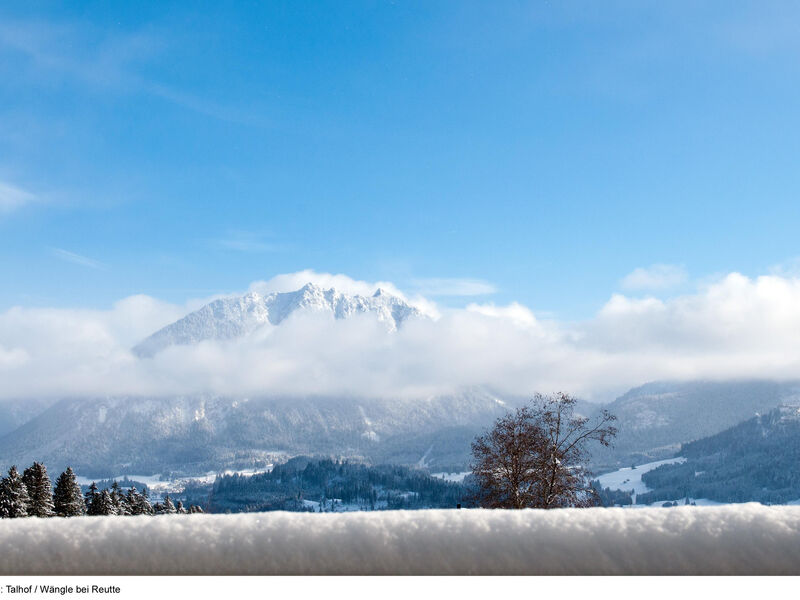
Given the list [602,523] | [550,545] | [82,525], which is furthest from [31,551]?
[602,523]

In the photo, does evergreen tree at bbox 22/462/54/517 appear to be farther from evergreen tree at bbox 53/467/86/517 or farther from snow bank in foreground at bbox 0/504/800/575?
snow bank in foreground at bbox 0/504/800/575

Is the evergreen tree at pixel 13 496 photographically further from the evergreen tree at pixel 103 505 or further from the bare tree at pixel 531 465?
the bare tree at pixel 531 465

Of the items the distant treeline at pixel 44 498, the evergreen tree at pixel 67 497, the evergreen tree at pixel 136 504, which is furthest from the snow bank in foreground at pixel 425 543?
the evergreen tree at pixel 136 504

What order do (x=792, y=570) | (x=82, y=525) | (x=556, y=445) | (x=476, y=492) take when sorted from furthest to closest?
(x=476, y=492), (x=556, y=445), (x=82, y=525), (x=792, y=570)

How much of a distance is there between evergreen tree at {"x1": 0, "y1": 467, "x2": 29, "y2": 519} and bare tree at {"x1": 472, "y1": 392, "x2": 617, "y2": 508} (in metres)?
29.6

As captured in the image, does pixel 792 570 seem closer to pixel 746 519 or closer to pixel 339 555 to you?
pixel 746 519

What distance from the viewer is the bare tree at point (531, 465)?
2444 centimetres

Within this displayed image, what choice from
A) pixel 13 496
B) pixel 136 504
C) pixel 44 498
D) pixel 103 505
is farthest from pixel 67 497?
pixel 136 504

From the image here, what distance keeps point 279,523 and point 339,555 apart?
0.84 ft

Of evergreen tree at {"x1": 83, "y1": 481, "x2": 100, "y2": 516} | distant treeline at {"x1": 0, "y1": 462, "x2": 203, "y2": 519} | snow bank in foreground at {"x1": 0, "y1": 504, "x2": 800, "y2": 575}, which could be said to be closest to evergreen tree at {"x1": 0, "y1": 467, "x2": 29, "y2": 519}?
distant treeline at {"x1": 0, "y1": 462, "x2": 203, "y2": 519}

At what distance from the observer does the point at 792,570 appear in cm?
235

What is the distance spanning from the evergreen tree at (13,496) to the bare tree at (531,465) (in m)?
29.6

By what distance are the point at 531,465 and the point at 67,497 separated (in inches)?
1492

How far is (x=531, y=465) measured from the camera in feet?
83.5
